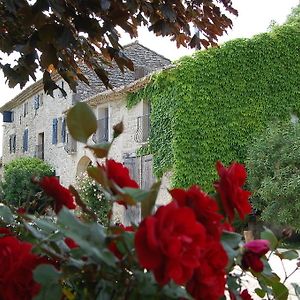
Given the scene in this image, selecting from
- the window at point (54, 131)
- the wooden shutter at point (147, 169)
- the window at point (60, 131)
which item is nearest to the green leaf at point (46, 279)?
the wooden shutter at point (147, 169)

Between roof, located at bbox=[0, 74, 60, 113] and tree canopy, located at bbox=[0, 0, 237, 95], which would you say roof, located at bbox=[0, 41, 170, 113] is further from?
tree canopy, located at bbox=[0, 0, 237, 95]

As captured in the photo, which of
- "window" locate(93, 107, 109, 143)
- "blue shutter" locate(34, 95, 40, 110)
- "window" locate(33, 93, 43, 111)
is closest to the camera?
"window" locate(93, 107, 109, 143)

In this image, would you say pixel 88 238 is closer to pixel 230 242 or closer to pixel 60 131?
pixel 230 242

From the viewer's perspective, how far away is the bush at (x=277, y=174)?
43.1 feet

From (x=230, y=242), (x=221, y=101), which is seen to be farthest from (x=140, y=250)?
(x=221, y=101)

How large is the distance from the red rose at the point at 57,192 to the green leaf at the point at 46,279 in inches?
12.4

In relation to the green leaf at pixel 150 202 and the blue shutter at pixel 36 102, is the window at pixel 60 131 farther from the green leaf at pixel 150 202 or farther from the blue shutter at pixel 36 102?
the green leaf at pixel 150 202

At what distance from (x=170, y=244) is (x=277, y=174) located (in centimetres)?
1333

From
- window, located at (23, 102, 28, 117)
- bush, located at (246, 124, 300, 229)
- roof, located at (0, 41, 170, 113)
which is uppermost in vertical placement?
roof, located at (0, 41, 170, 113)

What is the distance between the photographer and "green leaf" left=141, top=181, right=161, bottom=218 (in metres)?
0.81

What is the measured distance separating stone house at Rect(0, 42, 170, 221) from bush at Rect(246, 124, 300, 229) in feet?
8.46

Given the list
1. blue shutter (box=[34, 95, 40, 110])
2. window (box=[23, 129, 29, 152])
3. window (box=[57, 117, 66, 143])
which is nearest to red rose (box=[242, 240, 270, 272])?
→ window (box=[57, 117, 66, 143])

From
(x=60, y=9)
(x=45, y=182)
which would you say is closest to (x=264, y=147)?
(x=60, y=9)

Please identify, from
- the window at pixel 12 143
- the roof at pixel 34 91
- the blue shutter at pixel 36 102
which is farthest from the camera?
the window at pixel 12 143
